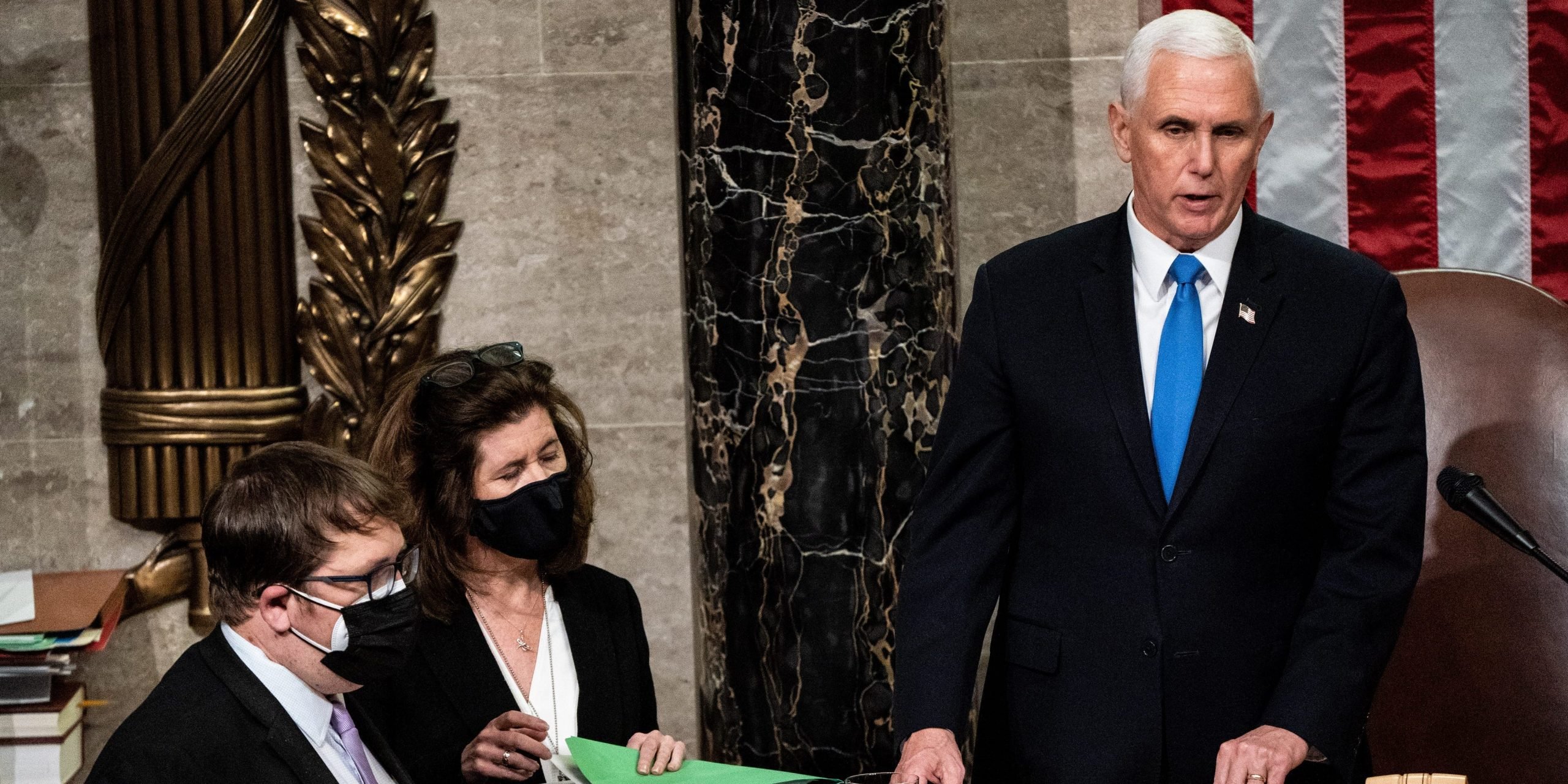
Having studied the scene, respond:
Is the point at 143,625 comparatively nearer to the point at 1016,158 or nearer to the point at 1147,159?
the point at 1016,158

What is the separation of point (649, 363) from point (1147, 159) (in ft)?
6.10

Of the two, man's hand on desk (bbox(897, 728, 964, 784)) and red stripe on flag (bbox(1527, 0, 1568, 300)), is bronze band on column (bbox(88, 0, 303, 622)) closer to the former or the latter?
man's hand on desk (bbox(897, 728, 964, 784))

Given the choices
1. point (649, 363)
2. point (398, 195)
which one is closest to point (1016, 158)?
point (649, 363)

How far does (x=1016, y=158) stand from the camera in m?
3.65

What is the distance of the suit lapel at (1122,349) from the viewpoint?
1.97 m

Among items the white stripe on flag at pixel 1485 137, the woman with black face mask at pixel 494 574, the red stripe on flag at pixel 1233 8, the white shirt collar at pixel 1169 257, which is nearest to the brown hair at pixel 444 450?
the woman with black face mask at pixel 494 574

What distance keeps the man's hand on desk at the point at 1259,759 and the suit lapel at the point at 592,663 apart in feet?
3.32

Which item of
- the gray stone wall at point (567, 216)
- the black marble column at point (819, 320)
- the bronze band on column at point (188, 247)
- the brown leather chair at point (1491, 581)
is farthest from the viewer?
the gray stone wall at point (567, 216)

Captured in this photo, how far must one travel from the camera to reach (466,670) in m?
2.33

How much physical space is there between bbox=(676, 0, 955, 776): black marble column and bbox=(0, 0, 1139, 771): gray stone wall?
39cm

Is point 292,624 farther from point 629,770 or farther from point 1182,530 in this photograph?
point 1182,530

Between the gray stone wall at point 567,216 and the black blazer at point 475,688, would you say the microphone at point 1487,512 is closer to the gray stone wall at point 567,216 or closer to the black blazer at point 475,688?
the black blazer at point 475,688

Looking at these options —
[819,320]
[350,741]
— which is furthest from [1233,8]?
[350,741]

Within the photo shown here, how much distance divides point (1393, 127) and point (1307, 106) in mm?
213
